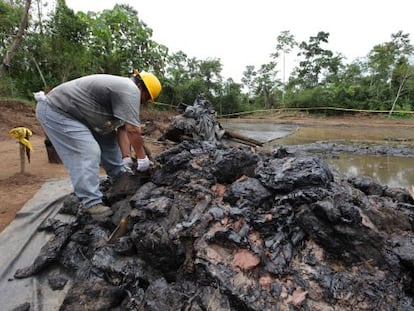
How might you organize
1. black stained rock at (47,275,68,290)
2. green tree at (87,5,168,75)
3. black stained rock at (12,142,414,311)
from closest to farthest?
1. black stained rock at (12,142,414,311)
2. black stained rock at (47,275,68,290)
3. green tree at (87,5,168,75)

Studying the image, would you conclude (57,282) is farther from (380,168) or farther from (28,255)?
(380,168)

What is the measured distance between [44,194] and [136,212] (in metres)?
1.93

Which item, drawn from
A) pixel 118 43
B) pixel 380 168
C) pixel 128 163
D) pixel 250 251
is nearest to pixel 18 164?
pixel 128 163

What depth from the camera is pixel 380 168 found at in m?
6.91

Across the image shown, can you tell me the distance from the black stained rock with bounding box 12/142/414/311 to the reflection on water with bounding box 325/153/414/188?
3948mm

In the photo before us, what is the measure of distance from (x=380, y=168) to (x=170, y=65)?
72.1 feet

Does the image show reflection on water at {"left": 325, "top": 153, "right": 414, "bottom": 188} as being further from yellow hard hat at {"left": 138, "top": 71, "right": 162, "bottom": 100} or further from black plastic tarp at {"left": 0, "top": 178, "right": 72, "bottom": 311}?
black plastic tarp at {"left": 0, "top": 178, "right": 72, "bottom": 311}

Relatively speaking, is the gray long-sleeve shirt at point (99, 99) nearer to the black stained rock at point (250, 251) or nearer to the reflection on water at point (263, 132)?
Result: the black stained rock at point (250, 251)

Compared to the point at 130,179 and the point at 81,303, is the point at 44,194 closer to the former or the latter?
the point at 130,179

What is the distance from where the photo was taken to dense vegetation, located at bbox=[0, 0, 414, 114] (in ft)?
42.2

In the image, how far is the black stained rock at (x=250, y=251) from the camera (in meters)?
1.71

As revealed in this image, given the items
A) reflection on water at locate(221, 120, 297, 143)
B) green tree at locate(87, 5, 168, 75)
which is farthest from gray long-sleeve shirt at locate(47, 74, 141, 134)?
green tree at locate(87, 5, 168, 75)

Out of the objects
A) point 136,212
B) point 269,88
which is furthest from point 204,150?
point 269,88

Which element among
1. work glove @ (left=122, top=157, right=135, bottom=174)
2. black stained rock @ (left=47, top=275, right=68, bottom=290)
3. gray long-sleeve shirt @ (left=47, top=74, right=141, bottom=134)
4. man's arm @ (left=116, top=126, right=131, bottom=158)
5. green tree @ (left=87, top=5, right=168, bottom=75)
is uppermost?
green tree @ (left=87, top=5, right=168, bottom=75)
